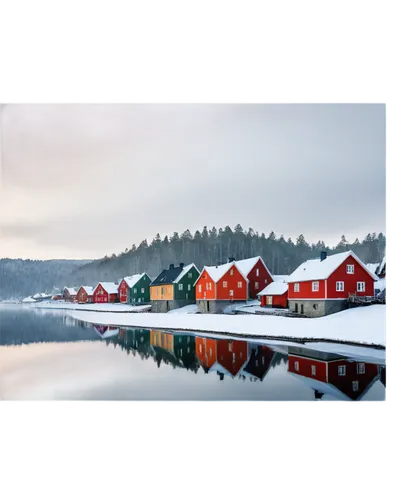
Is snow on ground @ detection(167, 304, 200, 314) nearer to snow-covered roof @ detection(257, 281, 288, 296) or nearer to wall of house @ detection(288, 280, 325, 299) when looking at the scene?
snow-covered roof @ detection(257, 281, 288, 296)

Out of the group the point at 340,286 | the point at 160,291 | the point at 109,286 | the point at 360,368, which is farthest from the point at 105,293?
the point at 340,286

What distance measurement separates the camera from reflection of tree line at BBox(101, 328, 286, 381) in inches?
246

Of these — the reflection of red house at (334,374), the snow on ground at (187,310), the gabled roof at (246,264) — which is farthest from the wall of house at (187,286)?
the reflection of red house at (334,374)

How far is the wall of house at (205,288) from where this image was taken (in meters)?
A: 8.30

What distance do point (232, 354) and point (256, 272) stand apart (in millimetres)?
2521

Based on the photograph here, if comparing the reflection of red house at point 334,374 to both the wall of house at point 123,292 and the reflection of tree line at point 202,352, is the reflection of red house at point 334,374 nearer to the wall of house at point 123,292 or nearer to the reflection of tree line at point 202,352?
the reflection of tree line at point 202,352

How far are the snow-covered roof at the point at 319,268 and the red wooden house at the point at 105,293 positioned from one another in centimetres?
467

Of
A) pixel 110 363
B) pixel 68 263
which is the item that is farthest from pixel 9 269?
pixel 110 363

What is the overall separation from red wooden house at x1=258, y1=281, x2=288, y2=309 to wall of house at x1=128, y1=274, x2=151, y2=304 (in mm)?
3325

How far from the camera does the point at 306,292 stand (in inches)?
402

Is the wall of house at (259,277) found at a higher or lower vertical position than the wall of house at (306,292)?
higher

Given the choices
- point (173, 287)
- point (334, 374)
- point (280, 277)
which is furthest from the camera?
point (280, 277)

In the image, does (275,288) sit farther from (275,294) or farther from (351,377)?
(351,377)

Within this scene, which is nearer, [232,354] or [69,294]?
[232,354]
